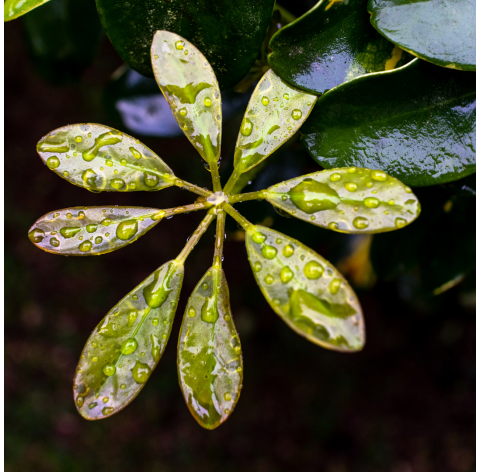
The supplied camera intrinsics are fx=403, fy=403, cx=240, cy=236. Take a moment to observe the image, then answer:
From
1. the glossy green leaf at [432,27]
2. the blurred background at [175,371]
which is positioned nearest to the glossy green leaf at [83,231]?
the glossy green leaf at [432,27]

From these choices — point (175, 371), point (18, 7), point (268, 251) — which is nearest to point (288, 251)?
point (268, 251)

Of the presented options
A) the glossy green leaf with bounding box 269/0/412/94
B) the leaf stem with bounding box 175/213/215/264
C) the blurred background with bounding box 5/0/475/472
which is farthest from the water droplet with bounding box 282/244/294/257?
the blurred background with bounding box 5/0/475/472

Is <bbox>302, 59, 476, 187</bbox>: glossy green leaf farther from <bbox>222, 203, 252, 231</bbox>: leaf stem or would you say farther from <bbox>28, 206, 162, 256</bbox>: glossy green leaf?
<bbox>28, 206, 162, 256</bbox>: glossy green leaf

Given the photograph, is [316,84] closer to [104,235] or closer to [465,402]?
[104,235]

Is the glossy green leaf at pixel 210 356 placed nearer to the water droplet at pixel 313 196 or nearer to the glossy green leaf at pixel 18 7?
the water droplet at pixel 313 196

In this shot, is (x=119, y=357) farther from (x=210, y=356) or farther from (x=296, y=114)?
(x=296, y=114)
